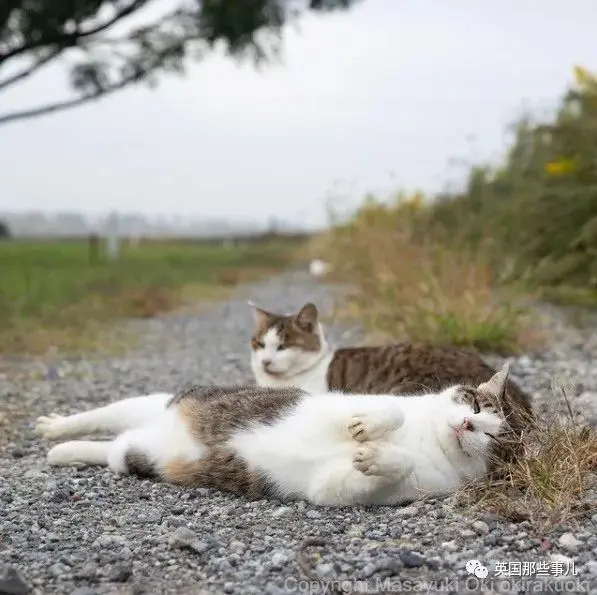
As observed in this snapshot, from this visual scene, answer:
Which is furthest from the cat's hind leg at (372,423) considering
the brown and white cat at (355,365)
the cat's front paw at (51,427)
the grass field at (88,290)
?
the grass field at (88,290)

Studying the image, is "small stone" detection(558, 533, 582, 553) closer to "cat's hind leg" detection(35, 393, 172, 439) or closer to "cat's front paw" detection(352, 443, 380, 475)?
"cat's front paw" detection(352, 443, 380, 475)

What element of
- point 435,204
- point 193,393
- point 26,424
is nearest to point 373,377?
point 193,393

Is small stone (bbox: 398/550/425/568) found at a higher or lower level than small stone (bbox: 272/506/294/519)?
higher

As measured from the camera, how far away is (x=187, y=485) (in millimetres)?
2684

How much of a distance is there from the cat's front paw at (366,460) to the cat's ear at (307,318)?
1743 mm

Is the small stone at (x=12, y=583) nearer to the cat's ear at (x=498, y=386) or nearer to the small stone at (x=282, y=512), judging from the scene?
the small stone at (x=282, y=512)

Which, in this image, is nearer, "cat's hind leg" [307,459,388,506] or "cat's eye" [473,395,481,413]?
"cat's hind leg" [307,459,388,506]

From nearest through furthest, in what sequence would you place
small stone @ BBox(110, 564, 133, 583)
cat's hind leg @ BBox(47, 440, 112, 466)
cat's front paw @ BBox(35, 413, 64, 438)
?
small stone @ BBox(110, 564, 133, 583) → cat's hind leg @ BBox(47, 440, 112, 466) → cat's front paw @ BBox(35, 413, 64, 438)

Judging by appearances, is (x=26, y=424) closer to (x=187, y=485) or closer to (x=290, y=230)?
(x=187, y=485)

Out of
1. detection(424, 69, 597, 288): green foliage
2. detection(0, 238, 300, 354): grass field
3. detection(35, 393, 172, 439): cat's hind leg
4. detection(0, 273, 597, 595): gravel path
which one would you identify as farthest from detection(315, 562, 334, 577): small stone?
detection(424, 69, 597, 288): green foliage

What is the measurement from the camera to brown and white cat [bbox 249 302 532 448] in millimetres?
3310

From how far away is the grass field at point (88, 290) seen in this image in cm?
611

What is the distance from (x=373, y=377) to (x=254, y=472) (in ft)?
3.49

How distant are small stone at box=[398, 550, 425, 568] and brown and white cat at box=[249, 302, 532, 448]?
2.51ft
